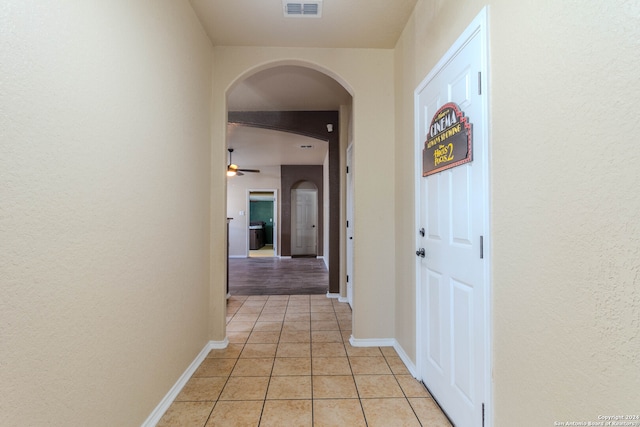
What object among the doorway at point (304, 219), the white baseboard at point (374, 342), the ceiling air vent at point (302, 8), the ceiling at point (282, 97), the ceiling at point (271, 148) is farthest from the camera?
the doorway at point (304, 219)

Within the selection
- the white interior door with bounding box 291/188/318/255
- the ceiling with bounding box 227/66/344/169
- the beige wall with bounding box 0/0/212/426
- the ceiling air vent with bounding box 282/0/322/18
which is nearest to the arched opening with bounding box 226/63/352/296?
the ceiling with bounding box 227/66/344/169

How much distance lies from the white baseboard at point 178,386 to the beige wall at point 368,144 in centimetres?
128

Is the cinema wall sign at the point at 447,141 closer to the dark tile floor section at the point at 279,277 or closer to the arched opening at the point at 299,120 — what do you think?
the arched opening at the point at 299,120

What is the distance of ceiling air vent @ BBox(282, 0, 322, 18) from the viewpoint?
85.4 inches

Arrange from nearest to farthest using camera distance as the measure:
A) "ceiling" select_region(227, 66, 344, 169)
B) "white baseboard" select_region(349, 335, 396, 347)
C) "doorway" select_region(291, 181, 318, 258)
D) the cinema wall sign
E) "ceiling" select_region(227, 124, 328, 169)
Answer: the cinema wall sign
"white baseboard" select_region(349, 335, 396, 347)
"ceiling" select_region(227, 66, 344, 169)
"ceiling" select_region(227, 124, 328, 169)
"doorway" select_region(291, 181, 318, 258)

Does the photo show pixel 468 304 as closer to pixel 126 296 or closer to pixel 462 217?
pixel 462 217

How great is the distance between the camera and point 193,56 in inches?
89.6

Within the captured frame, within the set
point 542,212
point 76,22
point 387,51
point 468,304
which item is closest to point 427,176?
point 468,304

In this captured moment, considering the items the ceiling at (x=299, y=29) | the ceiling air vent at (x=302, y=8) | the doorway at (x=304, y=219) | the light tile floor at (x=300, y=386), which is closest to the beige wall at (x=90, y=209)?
the light tile floor at (x=300, y=386)

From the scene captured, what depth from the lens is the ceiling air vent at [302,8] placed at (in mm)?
2170

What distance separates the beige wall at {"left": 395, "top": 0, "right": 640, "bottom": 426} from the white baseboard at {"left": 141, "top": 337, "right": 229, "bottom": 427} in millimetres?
1745

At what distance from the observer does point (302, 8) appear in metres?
2.23

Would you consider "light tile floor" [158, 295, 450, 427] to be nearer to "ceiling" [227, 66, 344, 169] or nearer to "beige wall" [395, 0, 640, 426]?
"beige wall" [395, 0, 640, 426]

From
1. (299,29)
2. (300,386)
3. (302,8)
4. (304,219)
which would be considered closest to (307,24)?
(299,29)
